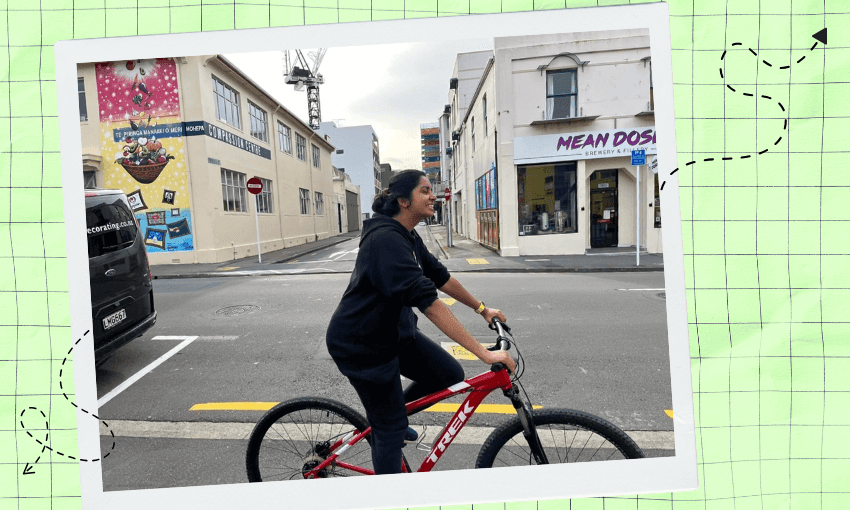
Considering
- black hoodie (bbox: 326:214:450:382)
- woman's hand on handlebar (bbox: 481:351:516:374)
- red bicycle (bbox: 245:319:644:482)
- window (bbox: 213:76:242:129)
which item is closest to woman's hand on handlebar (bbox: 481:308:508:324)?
red bicycle (bbox: 245:319:644:482)

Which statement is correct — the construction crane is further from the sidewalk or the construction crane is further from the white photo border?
the sidewalk

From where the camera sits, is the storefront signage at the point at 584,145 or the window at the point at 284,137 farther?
the window at the point at 284,137

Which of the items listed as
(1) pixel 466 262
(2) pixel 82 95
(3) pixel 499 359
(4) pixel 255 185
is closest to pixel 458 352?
(3) pixel 499 359

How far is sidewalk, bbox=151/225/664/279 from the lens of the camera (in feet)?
7.40

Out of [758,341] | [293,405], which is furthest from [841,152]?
[293,405]

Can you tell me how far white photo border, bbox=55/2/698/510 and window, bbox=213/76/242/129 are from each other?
23 cm

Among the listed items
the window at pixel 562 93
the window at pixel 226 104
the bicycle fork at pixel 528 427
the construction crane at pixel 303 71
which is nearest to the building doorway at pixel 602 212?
the window at pixel 562 93

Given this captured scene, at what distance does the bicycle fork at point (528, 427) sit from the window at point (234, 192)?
2042 mm

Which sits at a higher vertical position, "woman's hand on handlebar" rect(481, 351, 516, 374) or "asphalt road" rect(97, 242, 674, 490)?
"woman's hand on handlebar" rect(481, 351, 516, 374)

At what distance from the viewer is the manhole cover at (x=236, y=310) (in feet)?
15.4

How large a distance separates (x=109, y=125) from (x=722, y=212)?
2.34 metres

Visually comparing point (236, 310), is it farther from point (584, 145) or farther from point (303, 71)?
point (584, 145)

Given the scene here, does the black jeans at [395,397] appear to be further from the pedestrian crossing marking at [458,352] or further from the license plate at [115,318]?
the pedestrian crossing marking at [458,352]

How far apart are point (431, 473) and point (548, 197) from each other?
2.70m
